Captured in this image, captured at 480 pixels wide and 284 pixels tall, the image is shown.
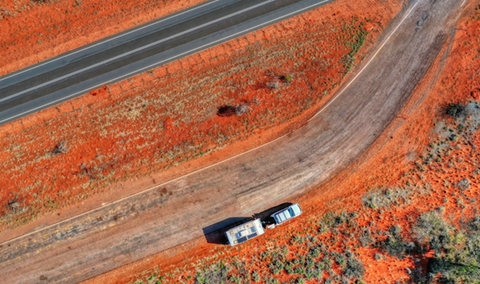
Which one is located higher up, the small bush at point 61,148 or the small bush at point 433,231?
the small bush at point 61,148

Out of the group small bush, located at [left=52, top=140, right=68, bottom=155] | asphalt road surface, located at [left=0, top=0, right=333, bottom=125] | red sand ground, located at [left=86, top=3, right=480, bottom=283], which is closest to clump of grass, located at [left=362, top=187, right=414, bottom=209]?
red sand ground, located at [left=86, top=3, right=480, bottom=283]

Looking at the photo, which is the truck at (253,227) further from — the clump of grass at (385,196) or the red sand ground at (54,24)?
the red sand ground at (54,24)

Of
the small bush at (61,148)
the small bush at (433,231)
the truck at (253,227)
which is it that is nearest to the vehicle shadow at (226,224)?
the truck at (253,227)

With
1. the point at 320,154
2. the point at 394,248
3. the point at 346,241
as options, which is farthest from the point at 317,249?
the point at 320,154

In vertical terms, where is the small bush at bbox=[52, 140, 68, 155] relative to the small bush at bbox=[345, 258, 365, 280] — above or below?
above

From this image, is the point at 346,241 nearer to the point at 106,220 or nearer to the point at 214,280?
the point at 214,280

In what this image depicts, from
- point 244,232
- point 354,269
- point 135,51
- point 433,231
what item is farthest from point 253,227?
point 135,51

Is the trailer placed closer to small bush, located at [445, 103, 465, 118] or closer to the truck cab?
the truck cab
